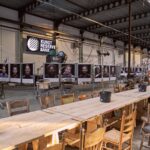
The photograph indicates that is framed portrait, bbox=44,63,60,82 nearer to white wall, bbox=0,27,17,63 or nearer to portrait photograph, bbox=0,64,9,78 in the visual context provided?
portrait photograph, bbox=0,64,9,78

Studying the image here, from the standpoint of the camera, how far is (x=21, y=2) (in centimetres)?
1084

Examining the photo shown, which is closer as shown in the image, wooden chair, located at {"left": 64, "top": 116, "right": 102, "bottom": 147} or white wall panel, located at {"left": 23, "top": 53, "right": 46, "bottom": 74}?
wooden chair, located at {"left": 64, "top": 116, "right": 102, "bottom": 147}

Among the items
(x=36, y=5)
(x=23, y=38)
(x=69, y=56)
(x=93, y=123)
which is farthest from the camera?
(x=69, y=56)

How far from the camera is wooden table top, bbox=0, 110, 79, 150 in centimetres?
170

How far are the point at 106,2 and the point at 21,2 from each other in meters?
4.25

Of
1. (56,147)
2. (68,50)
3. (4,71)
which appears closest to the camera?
(56,147)

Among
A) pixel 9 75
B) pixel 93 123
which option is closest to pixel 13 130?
pixel 93 123

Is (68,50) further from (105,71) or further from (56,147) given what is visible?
(56,147)

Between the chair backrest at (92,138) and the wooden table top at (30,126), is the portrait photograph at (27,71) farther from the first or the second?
the chair backrest at (92,138)

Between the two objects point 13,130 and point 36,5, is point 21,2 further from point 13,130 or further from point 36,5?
point 13,130

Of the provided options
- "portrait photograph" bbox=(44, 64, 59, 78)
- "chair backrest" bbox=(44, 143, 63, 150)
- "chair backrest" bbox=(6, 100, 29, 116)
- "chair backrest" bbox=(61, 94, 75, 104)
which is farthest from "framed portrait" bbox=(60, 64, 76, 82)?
"chair backrest" bbox=(44, 143, 63, 150)

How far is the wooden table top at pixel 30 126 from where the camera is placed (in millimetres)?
1699

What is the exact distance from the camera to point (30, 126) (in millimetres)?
2047

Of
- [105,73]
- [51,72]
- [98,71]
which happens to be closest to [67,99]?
[51,72]
